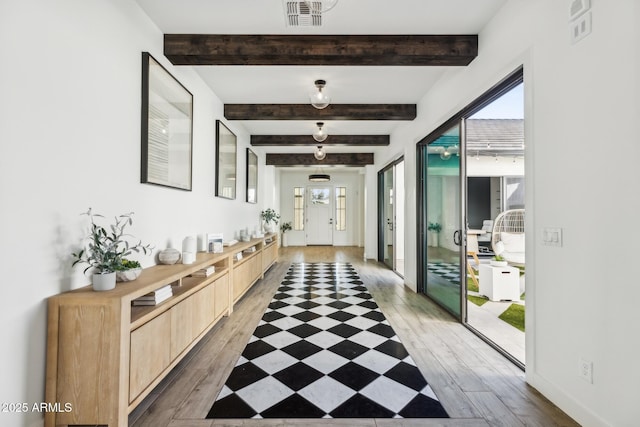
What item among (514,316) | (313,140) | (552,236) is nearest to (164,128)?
(552,236)

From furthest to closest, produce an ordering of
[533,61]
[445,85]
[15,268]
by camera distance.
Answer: [445,85]
[533,61]
[15,268]

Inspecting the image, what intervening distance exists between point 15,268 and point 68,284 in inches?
12.9

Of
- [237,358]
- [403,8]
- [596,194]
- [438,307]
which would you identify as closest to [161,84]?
[403,8]

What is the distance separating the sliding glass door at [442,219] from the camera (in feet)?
10.8

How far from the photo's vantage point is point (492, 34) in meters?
2.49

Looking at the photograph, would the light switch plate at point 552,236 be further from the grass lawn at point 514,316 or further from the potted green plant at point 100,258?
the potted green plant at point 100,258

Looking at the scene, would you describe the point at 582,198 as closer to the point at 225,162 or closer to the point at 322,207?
the point at 225,162

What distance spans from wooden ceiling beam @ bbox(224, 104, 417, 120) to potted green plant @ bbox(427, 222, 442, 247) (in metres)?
1.63

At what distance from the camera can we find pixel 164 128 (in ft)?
8.75

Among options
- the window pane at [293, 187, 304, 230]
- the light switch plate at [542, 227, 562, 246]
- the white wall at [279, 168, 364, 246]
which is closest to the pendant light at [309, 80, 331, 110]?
the light switch plate at [542, 227, 562, 246]

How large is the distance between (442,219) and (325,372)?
96.2 inches

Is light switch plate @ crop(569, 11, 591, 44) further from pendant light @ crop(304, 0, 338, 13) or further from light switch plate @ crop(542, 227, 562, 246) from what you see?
pendant light @ crop(304, 0, 338, 13)

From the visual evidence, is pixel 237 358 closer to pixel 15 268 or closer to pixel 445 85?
pixel 15 268

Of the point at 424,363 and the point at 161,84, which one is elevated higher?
the point at 161,84
